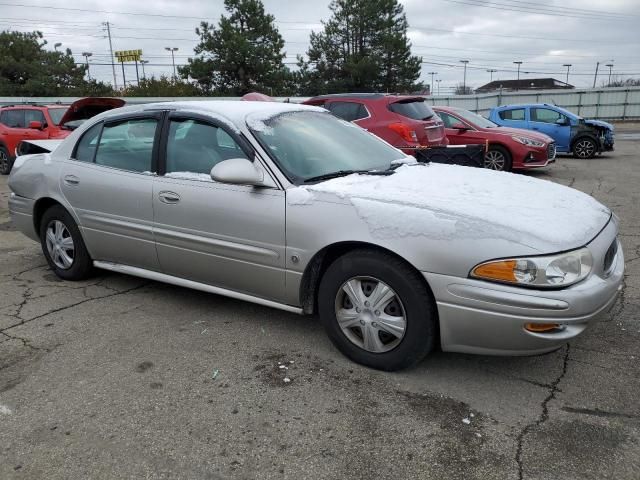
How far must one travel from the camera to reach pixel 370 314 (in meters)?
3.02

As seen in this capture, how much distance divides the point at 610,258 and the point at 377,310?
4.45ft

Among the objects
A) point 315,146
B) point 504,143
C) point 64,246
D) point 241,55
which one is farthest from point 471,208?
point 241,55

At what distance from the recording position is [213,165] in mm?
3650

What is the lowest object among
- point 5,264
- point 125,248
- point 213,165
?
point 5,264

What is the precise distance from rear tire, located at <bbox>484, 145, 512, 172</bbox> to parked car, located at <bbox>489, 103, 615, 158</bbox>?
3517mm

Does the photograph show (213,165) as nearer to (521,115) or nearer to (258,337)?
(258,337)

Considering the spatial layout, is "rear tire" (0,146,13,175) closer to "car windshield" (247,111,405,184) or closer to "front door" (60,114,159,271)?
"front door" (60,114,159,271)

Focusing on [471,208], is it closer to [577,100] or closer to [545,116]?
[545,116]

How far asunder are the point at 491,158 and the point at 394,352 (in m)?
9.04

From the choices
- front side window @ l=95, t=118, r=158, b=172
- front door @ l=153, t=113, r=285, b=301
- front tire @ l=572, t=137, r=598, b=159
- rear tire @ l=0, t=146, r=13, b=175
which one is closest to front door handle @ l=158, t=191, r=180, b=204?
front door @ l=153, t=113, r=285, b=301

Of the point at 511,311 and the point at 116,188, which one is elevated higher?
the point at 116,188

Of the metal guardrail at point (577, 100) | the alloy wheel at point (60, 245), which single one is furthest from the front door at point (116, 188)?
the metal guardrail at point (577, 100)

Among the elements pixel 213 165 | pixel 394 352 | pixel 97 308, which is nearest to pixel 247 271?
pixel 213 165

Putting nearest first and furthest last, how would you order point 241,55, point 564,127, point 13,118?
point 13,118 → point 564,127 → point 241,55
